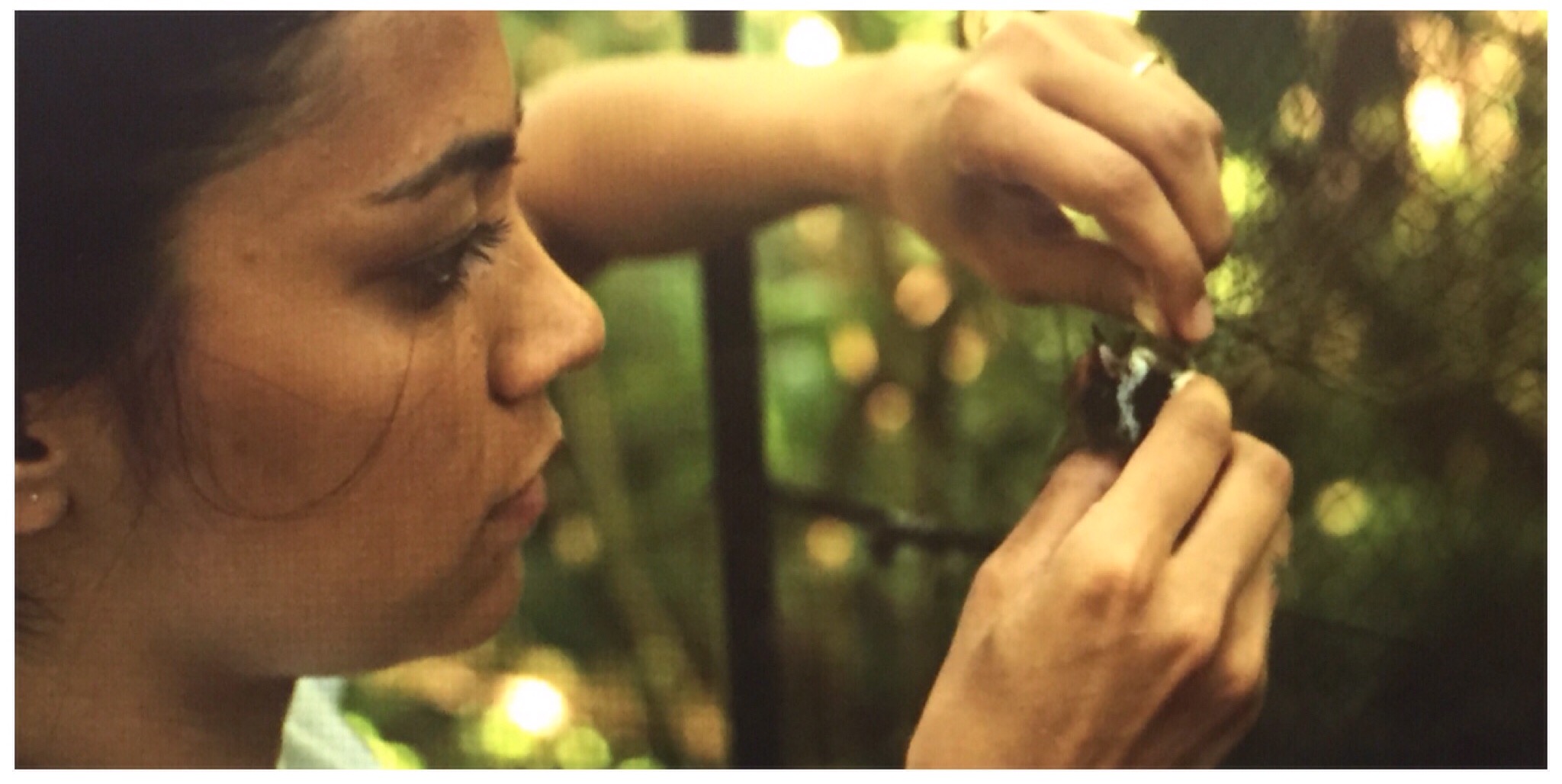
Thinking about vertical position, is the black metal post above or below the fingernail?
below

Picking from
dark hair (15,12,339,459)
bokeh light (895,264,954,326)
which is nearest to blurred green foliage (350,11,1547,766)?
bokeh light (895,264,954,326)

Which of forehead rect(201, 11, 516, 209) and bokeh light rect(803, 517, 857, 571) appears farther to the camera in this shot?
bokeh light rect(803, 517, 857, 571)

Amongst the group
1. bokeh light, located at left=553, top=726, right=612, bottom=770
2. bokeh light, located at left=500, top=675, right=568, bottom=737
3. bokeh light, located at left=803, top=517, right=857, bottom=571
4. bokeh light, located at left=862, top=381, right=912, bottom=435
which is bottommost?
bokeh light, located at left=553, top=726, right=612, bottom=770

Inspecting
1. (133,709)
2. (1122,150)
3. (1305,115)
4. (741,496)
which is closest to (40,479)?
(133,709)

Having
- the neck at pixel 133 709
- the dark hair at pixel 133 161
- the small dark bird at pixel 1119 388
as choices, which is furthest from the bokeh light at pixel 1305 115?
the neck at pixel 133 709

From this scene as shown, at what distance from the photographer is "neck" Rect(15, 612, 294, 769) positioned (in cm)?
65

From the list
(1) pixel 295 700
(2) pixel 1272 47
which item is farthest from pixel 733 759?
(2) pixel 1272 47

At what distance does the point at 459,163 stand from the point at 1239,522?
410mm

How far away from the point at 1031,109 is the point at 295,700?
0.48 m

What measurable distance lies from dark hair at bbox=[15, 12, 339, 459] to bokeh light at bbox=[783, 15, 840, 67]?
9.3 inches

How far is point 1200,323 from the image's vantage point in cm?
67

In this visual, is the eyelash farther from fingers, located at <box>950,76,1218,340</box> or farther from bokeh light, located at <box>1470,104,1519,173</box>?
bokeh light, located at <box>1470,104,1519,173</box>

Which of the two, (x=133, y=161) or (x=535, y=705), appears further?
(x=535, y=705)

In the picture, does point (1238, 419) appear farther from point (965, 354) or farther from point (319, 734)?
point (319, 734)
